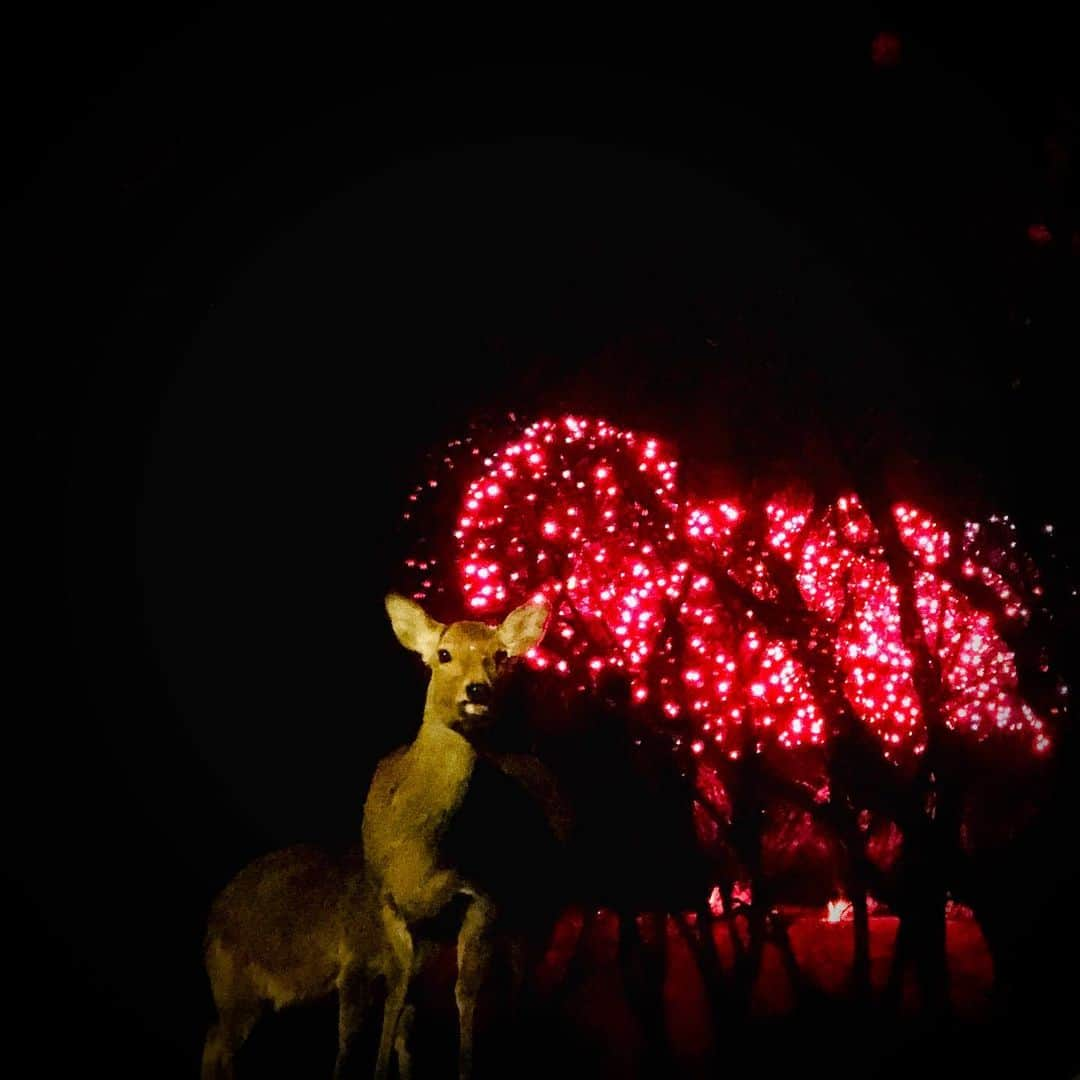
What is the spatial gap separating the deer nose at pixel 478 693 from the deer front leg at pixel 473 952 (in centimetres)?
100

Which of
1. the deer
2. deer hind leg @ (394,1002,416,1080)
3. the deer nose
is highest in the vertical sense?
the deer nose

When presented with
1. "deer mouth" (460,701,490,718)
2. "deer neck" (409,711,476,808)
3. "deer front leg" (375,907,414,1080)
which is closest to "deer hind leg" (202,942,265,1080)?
"deer front leg" (375,907,414,1080)

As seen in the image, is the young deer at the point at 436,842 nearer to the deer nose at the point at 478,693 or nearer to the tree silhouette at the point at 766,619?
the deer nose at the point at 478,693

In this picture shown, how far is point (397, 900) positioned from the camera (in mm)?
4969

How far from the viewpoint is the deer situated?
4.96 m

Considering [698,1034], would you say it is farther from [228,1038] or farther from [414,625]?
[414,625]

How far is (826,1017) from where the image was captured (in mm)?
7500

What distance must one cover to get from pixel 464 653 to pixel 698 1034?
14.0 feet

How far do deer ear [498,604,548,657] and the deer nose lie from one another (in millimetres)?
323

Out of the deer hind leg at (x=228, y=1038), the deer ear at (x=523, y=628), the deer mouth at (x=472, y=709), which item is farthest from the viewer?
the deer ear at (x=523, y=628)

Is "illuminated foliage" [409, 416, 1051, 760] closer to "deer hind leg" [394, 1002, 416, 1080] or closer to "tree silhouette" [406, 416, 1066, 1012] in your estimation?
"tree silhouette" [406, 416, 1066, 1012]

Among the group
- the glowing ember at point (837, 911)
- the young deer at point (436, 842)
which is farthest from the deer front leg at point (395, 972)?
the glowing ember at point (837, 911)

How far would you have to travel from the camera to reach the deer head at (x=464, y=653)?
5047 millimetres

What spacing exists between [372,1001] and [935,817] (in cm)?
417
